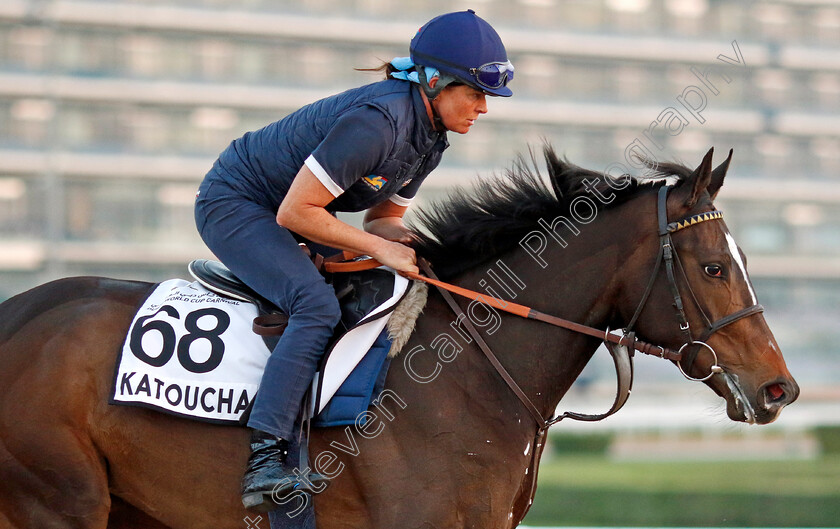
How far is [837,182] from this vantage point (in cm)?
3509

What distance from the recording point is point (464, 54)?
3209 millimetres

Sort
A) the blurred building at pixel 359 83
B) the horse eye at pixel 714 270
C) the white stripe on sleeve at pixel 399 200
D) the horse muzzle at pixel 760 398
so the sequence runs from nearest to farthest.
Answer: the horse muzzle at pixel 760 398, the horse eye at pixel 714 270, the white stripe on sleeve at pixel 399 200, the blurred building at pixel 359 83

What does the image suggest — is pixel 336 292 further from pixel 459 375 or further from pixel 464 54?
pixel 464 54

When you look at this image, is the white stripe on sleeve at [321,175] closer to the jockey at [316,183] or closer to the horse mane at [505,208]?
the jockey at [316,183]

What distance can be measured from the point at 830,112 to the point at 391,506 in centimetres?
3643

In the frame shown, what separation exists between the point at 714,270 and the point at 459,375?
0.93m

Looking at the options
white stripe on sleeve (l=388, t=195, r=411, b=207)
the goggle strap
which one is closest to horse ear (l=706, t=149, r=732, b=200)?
the goggle strap

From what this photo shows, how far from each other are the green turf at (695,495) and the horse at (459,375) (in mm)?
4238

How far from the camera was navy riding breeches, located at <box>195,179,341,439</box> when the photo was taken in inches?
120

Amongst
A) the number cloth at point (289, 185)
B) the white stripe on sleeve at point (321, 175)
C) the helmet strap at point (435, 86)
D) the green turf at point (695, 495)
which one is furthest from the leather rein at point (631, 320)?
the green turf at point (695, 495)

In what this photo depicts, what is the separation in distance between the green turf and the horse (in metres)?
4.24

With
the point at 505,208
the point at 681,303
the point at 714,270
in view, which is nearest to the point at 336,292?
the point at 505,208

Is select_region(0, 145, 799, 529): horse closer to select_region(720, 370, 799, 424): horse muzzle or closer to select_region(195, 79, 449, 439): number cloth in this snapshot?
select_region(720, 370, 799, 424): horse muzzle

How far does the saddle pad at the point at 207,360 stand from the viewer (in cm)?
311
